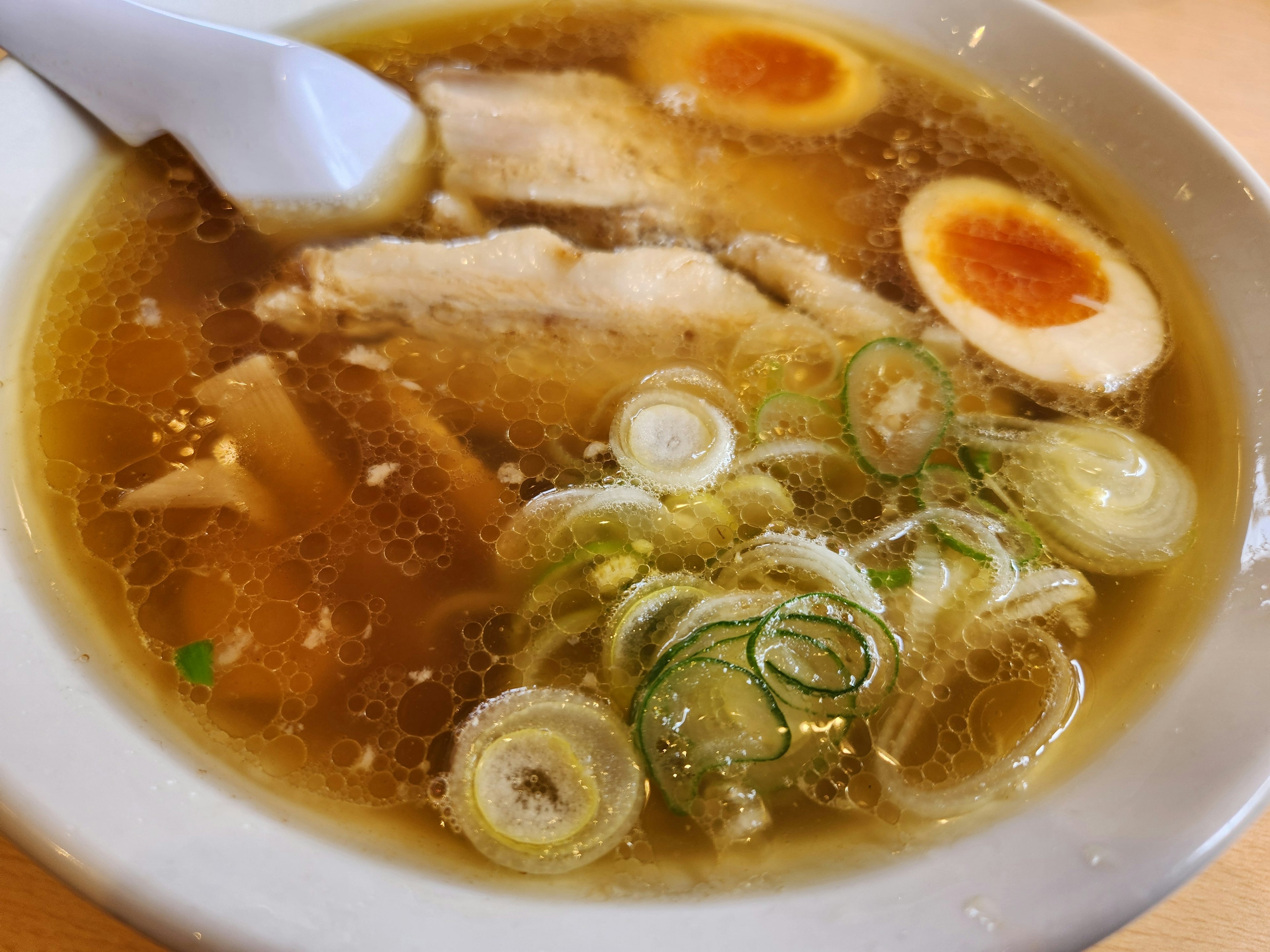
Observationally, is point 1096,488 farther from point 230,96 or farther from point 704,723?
point 230,96

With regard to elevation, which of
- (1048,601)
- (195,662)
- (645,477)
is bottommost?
(195,662)

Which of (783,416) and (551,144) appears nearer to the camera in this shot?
(783,416)

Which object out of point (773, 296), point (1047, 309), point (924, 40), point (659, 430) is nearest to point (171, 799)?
point (659, 430)

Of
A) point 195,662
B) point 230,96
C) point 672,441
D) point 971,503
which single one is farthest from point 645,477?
point 230,96

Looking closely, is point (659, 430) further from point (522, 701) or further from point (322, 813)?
point (322, 813)

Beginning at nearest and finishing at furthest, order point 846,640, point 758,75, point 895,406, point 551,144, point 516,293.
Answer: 1. point 846,640
2. point 895,406
3. point 516,293
4. point 551,144
5. point 758,75

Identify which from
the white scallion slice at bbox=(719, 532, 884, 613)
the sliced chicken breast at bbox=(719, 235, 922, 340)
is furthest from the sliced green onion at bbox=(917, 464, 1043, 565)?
the sliced chicken breast at bbox=(719, 235, 922, 340)

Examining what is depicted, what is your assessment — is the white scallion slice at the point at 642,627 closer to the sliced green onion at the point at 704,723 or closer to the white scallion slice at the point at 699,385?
the sliced green onion at the point at 704,723
